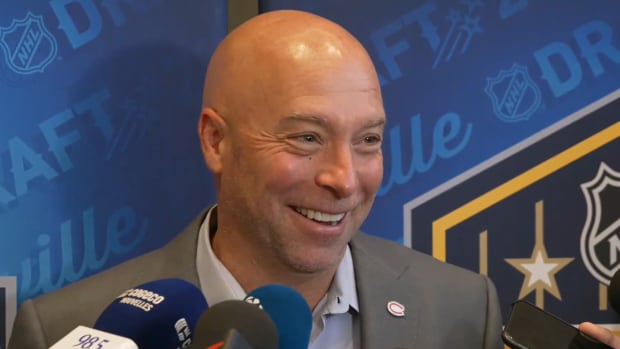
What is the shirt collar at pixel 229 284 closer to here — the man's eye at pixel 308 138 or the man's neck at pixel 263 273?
the man's neck at pixel 263 273

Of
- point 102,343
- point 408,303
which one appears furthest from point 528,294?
point 102,343

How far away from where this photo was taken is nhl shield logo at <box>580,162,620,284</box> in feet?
6.22

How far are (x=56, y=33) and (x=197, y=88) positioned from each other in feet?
1.06

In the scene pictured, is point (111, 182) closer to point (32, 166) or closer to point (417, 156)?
point (32, 166)

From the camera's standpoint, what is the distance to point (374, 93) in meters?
1.54

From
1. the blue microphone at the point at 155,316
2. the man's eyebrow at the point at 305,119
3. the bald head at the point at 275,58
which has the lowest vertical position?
the blue microphone at the point at 155,316

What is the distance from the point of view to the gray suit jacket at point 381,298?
5.23 feet

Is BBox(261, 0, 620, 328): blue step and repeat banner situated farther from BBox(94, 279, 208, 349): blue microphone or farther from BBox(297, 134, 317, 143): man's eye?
BBox(94, 279, 208, 349): blue microphone

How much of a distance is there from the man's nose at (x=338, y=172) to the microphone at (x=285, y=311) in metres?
0.29

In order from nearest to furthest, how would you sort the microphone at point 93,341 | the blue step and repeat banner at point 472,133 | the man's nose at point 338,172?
the microphone at point 93,341
the man's nose at point 338,172
the blue step and repeat banner at point 472,133

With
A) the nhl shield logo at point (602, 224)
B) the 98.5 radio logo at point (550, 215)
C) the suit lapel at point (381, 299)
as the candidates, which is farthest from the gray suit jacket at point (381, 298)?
the nhl shield logo at point (602, 224)

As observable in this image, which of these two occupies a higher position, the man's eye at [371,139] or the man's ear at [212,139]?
the man's ear at [212,139]

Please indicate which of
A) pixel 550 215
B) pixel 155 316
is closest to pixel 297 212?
pixel 155 316

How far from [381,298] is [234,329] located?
853 mm
